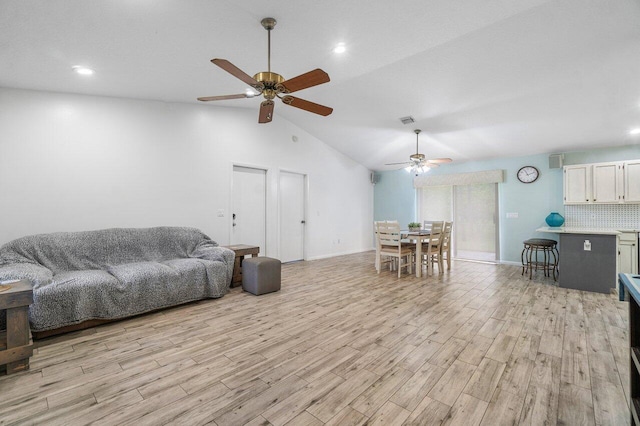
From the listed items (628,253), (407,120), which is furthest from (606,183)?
(407,120)

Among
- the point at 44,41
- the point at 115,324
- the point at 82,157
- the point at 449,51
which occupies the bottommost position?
the point at 115,324

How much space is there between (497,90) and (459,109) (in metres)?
0.68

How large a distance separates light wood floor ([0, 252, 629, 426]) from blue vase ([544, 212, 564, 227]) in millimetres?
2055

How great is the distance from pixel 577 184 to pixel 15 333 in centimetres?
750

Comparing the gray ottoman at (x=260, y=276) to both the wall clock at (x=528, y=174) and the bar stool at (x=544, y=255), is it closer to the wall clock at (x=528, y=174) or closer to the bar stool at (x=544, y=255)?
the bar stool at (x=544, y=255)

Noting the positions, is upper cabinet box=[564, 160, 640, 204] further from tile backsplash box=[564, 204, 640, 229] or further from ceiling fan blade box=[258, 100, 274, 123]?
ceiling fan blade box=[258, 100, 274, 123]

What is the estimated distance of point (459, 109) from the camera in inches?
173

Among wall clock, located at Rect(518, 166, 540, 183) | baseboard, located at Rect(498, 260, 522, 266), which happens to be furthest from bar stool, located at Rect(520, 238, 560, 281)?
wall clock, located at Rect(518, 166, 540, 183)

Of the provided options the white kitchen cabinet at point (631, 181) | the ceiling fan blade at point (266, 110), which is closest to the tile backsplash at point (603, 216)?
the white kitchen cabinet at point (631, 181)

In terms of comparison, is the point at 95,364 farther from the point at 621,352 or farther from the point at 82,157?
the point at 621,352

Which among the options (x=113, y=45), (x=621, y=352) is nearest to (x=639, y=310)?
(x=621, y=352)

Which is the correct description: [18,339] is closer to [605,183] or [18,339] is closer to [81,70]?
[81,70]

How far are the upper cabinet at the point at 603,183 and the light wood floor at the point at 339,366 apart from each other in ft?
6.80

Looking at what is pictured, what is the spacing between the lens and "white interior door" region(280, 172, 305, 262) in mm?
6000
